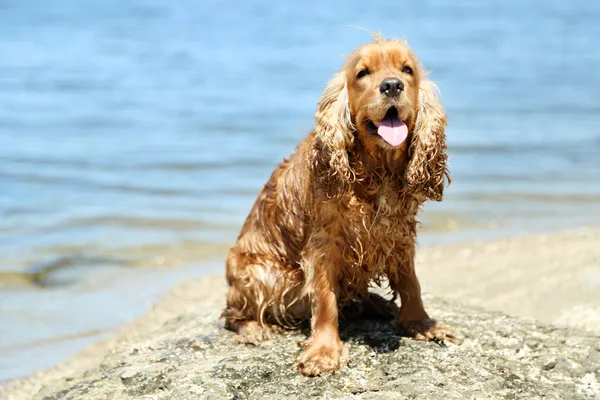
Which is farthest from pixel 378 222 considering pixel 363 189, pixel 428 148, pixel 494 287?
pixel 494 287

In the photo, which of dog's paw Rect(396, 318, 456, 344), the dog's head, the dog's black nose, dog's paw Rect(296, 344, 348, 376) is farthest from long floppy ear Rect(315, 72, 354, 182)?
dog's paw Rect(396, 318, 456, 344)

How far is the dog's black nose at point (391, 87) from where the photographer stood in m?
4.09

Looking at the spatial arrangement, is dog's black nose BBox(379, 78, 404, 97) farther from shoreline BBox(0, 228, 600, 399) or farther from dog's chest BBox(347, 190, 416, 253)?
shoreline BBox(0, 228, 600, 399)

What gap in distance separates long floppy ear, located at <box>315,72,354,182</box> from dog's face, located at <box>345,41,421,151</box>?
4 centimetres

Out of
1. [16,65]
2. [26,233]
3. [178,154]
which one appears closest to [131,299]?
[26,233]

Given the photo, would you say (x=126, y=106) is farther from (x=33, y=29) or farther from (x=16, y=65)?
(x=33, y=29)

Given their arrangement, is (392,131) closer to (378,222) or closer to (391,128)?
(391,128)

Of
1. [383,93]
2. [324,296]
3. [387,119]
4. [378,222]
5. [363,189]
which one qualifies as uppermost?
[383,93]

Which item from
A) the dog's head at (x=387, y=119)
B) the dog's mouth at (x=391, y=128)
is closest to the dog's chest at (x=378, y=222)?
the dog's head at (x=387, y=119)

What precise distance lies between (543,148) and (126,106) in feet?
30.4

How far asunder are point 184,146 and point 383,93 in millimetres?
10360

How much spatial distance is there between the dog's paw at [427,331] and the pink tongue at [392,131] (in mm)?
1220

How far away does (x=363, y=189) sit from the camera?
4.42 m

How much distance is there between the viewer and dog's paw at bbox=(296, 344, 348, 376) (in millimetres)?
4344
